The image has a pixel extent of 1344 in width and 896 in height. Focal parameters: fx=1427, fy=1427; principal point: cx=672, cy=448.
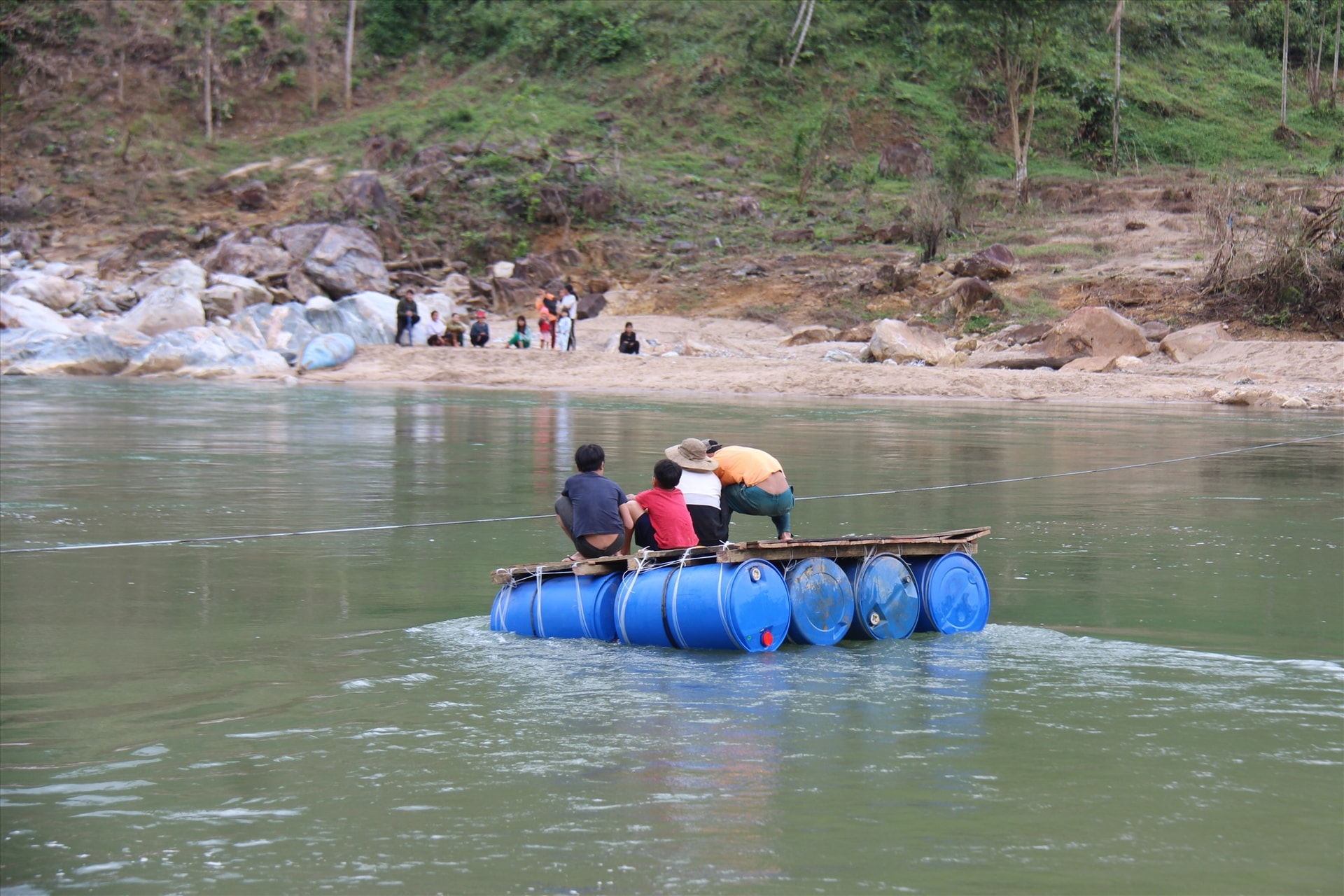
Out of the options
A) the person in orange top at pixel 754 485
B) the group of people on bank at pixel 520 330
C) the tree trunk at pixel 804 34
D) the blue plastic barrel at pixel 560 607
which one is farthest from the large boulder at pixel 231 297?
the blue plastic barrel at pixel 560 607

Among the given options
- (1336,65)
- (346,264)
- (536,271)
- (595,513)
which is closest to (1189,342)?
(536,271)

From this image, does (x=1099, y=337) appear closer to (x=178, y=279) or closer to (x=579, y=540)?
(x=178, y=279)

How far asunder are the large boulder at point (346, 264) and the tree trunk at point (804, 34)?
61.3ft

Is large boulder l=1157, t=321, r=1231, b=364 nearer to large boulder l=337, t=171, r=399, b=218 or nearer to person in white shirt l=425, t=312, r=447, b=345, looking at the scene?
person in white shirt l=425, t=312, r=447, b=345

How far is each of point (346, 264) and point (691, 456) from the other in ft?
102

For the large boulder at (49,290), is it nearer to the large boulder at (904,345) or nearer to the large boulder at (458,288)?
the large boulder at (458,288)

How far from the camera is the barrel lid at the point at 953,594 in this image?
830 centimetres

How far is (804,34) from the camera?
50719mm

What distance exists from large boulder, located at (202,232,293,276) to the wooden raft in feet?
103

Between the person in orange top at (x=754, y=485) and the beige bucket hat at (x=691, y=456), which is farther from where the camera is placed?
the person in orange top at (x=754, y=485)

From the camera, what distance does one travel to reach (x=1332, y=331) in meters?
29.9

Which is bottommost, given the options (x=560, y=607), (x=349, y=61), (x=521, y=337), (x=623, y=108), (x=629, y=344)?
(x=560, y=607)

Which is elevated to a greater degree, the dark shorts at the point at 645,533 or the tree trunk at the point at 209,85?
the tree trunk at the point at 209,85

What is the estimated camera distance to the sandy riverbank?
87.7 feet
